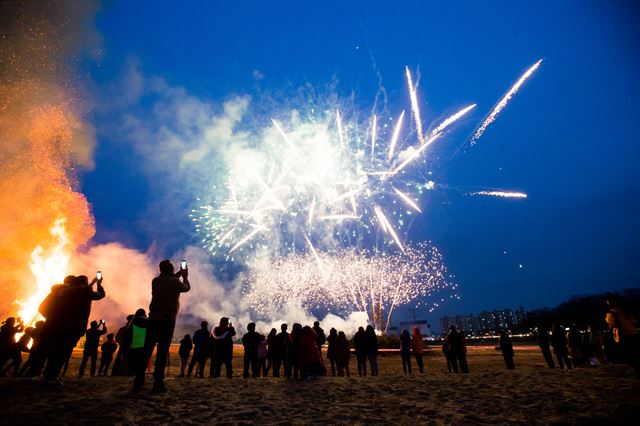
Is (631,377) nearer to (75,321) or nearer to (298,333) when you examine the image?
(298,333)

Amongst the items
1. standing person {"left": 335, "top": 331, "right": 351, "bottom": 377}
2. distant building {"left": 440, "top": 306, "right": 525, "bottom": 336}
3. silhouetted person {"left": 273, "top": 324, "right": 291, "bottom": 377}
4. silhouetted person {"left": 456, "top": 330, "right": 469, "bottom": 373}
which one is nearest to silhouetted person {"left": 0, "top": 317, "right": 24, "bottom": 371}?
silhouetted person {"left": 273, "top": 324, "right": 291, "bottom": 377}

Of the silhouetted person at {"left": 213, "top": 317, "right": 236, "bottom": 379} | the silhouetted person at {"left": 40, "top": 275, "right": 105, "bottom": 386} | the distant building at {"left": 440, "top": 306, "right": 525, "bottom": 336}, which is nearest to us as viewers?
the silhouetted person at {"left": 40, "top": 275, "right": 105, "bottom": 386}

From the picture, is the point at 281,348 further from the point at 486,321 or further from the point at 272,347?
the point at 486,321

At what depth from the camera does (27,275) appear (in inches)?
1200

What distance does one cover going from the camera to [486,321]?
167m

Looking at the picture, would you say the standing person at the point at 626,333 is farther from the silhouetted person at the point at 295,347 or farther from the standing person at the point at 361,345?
the silhouetted person at the point at 295,347

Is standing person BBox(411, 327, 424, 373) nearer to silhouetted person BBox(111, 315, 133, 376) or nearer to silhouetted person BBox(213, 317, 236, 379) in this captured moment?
silhouetted person BBox(213, 317, 236, 379)

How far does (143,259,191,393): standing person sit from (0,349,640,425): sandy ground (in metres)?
0.47

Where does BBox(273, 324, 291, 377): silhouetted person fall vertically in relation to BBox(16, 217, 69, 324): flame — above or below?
below

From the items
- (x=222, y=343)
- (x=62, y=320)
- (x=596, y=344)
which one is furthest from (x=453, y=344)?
(x=62, y=320)

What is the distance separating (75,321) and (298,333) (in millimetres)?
6494

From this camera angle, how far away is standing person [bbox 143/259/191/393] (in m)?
6.38

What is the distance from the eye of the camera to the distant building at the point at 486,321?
152500 mm

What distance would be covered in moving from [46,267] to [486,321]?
592ft
